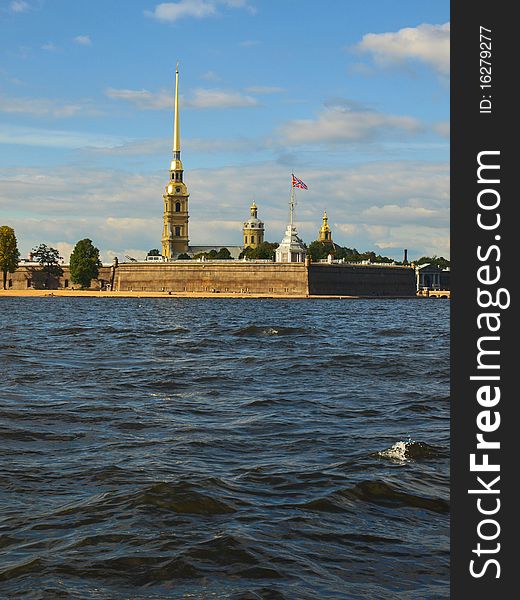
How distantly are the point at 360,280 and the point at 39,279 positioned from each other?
1679 inches

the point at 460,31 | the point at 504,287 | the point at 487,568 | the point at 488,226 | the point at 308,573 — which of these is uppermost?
the point at 460,31

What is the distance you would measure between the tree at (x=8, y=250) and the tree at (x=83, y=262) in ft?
25.2

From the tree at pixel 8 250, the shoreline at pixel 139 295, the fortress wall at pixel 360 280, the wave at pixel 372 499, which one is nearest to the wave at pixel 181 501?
the wave at pixel 372 499

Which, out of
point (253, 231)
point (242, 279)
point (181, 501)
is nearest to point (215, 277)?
point (242, 279)

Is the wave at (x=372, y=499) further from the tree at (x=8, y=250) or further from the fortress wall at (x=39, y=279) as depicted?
the fortress wall at (x=39, y=279)

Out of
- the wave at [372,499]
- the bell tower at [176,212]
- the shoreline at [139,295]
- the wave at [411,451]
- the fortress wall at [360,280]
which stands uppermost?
the bell tower at [176,212]

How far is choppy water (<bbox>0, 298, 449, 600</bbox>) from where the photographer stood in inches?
274

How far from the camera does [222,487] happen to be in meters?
9.34

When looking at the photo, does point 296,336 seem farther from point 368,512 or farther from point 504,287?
point 504,287

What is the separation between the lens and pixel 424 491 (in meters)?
9.26

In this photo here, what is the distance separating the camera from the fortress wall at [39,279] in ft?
404

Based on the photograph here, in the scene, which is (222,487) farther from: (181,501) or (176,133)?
(176,133)

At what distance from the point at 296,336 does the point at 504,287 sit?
31.6 meters

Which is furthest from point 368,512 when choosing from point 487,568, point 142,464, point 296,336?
point 296,336
